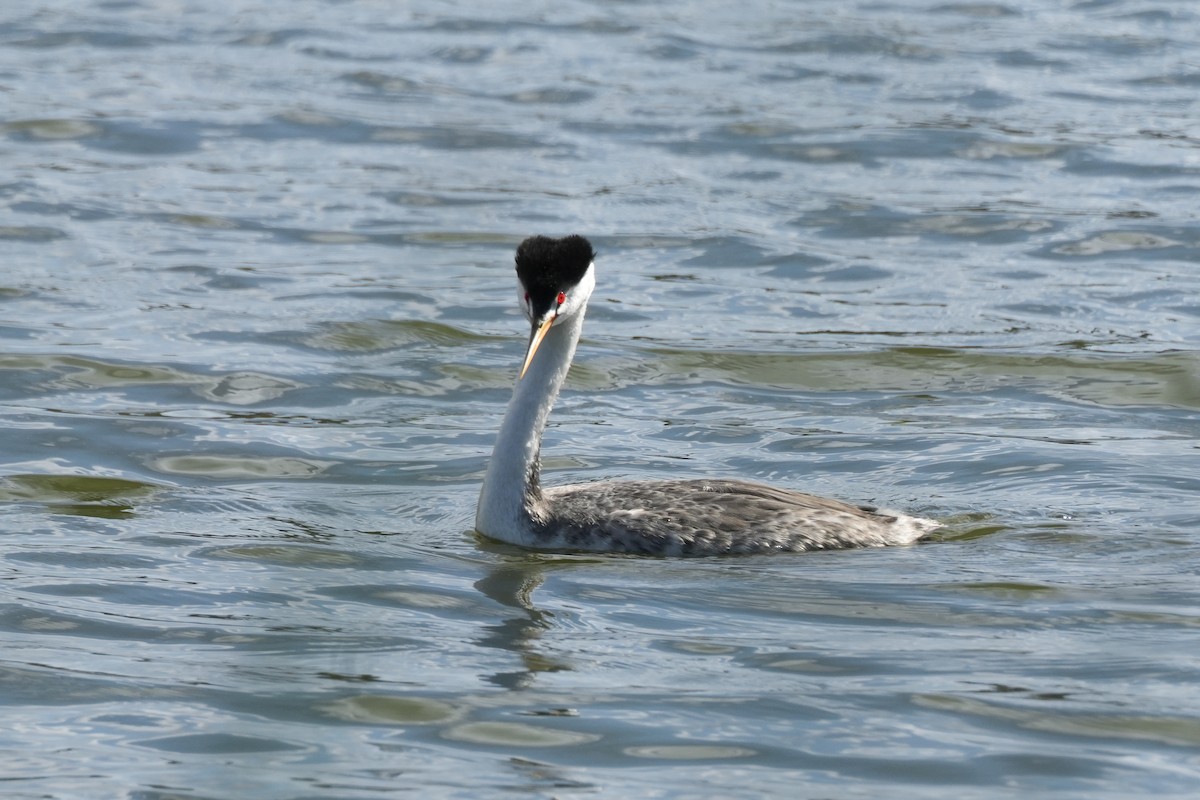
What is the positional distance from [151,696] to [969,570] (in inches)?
151

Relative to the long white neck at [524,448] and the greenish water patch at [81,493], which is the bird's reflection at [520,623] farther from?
the greenish water patch at [81,493]

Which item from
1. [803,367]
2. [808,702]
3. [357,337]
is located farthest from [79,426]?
[808,702]

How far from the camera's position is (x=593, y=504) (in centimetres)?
1032

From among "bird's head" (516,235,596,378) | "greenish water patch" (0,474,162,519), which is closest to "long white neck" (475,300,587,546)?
"bird's head" (516,235,596,378)

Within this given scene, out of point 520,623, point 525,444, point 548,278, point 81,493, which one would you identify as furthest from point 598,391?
point 520,623

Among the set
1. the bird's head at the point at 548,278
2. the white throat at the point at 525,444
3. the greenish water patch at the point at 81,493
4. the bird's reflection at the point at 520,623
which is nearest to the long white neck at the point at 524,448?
the white throat at the point at 525,444

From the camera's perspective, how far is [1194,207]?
19797mm

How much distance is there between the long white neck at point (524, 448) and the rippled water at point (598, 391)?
6.8 inches

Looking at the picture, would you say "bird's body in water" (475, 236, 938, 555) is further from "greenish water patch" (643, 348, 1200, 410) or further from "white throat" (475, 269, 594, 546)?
"greenish water patch" (643, 348, 1200, 410)

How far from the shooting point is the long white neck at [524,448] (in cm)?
1027

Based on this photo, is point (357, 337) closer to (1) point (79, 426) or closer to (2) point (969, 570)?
(1) point (79, 426)

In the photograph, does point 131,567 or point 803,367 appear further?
point 803,367

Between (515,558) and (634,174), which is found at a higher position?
(634,174)

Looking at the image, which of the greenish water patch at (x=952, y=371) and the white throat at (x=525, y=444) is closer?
the white throat at (x=525, y=444)
